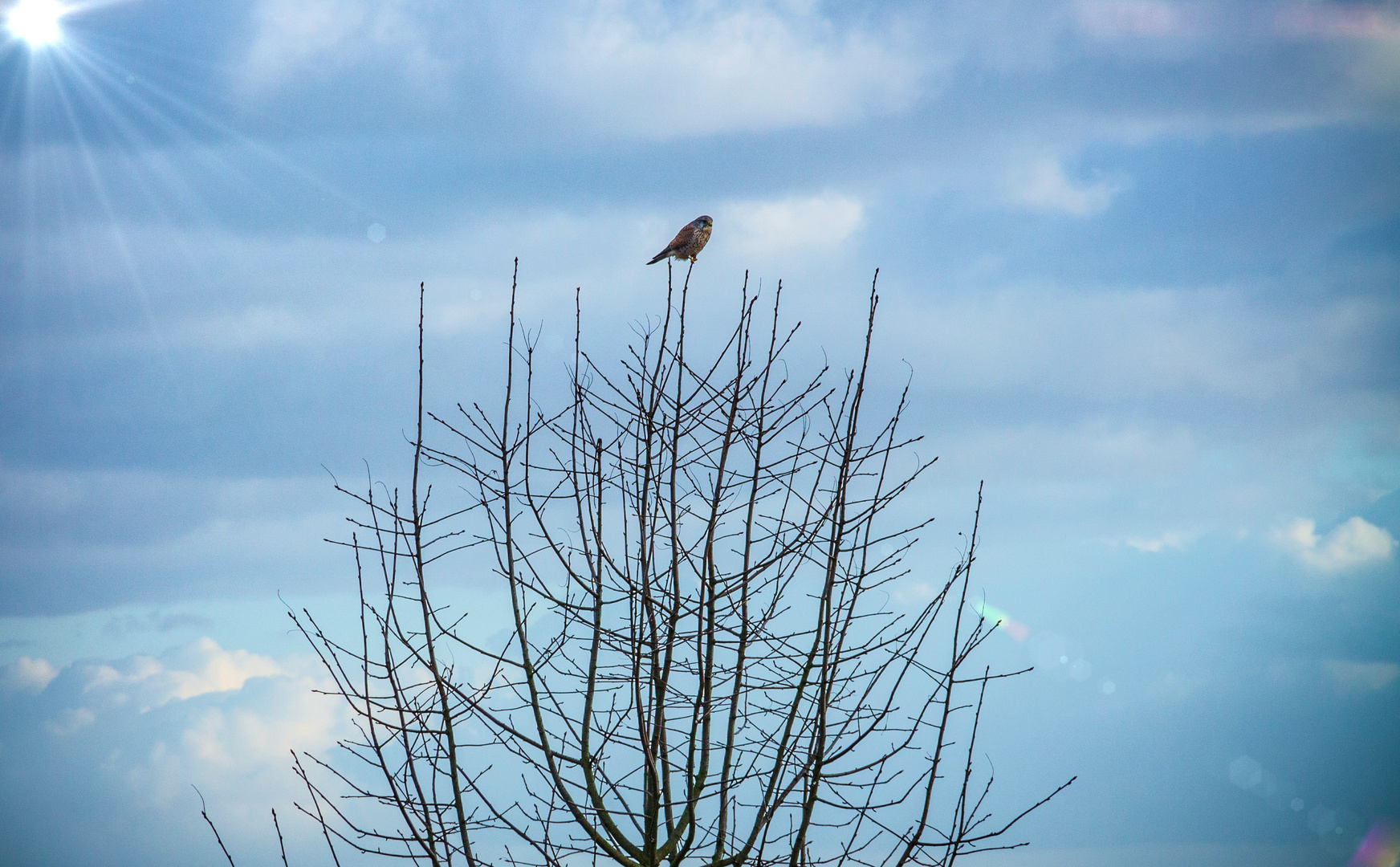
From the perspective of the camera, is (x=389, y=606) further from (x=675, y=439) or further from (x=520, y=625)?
(x=675, y=439)

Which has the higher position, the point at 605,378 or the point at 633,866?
the point at 605,378

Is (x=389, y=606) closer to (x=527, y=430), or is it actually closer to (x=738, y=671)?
(x=527, y=430)

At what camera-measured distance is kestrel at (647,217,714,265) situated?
10367mm

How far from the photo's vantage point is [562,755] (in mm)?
4488

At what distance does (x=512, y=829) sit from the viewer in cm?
450

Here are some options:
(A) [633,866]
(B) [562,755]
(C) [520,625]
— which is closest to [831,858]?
(A) [633,866]

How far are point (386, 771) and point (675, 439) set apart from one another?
186 cm

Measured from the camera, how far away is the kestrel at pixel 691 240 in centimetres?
1037

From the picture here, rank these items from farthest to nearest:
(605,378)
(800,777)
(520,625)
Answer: (605,378)
(520,625)
(800,777)

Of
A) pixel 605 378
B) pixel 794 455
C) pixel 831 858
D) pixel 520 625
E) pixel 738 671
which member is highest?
pixel 605 378

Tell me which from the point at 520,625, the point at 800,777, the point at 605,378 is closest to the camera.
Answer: the point at 800,777

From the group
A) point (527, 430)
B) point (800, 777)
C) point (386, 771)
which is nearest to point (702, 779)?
point (800, 777)

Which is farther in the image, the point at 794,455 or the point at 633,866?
the point at 794,455

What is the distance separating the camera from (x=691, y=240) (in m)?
10.4
